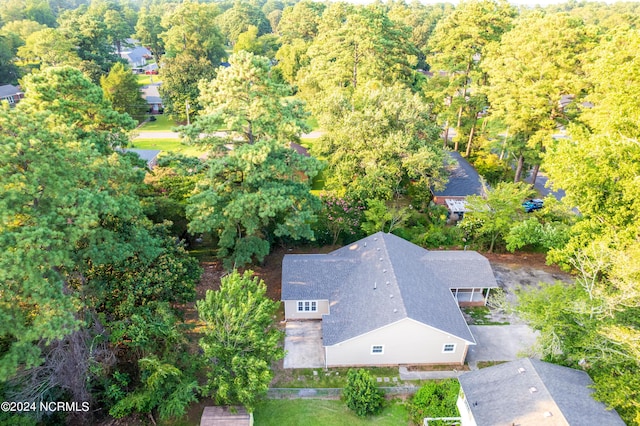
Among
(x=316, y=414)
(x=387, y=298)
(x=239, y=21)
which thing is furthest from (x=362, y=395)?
(x=239, y=21)

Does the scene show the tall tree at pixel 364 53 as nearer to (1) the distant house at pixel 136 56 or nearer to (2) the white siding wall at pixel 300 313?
(2) the white siding wall at pixel 300 313

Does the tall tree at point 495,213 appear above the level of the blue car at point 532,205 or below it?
above

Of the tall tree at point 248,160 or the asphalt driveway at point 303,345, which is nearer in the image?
the asphalt driveway at point 303,345

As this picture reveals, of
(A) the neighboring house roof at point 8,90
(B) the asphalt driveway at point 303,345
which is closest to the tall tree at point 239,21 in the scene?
(A) the neighboring house roof at point 8,90

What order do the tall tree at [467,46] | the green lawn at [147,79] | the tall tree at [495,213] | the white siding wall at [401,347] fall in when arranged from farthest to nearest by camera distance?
the green lawn at [147,79], the tall tree at [467,46], the tall tree at [495,213], the white siding wall at [401,347]

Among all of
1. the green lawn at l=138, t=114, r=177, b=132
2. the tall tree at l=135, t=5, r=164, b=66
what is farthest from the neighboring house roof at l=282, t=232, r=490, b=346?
the tall tree at l=135, t=5, r=164, b=66

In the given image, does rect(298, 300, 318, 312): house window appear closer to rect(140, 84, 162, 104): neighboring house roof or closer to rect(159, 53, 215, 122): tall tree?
rect(159, 53, 215, 122): tall tree

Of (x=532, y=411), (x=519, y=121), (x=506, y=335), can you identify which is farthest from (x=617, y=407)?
(x=519, y=121)

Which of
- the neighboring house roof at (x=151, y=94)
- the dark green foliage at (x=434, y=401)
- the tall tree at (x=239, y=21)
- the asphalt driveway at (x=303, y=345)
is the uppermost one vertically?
the tall tree at (x=239, y=21)
